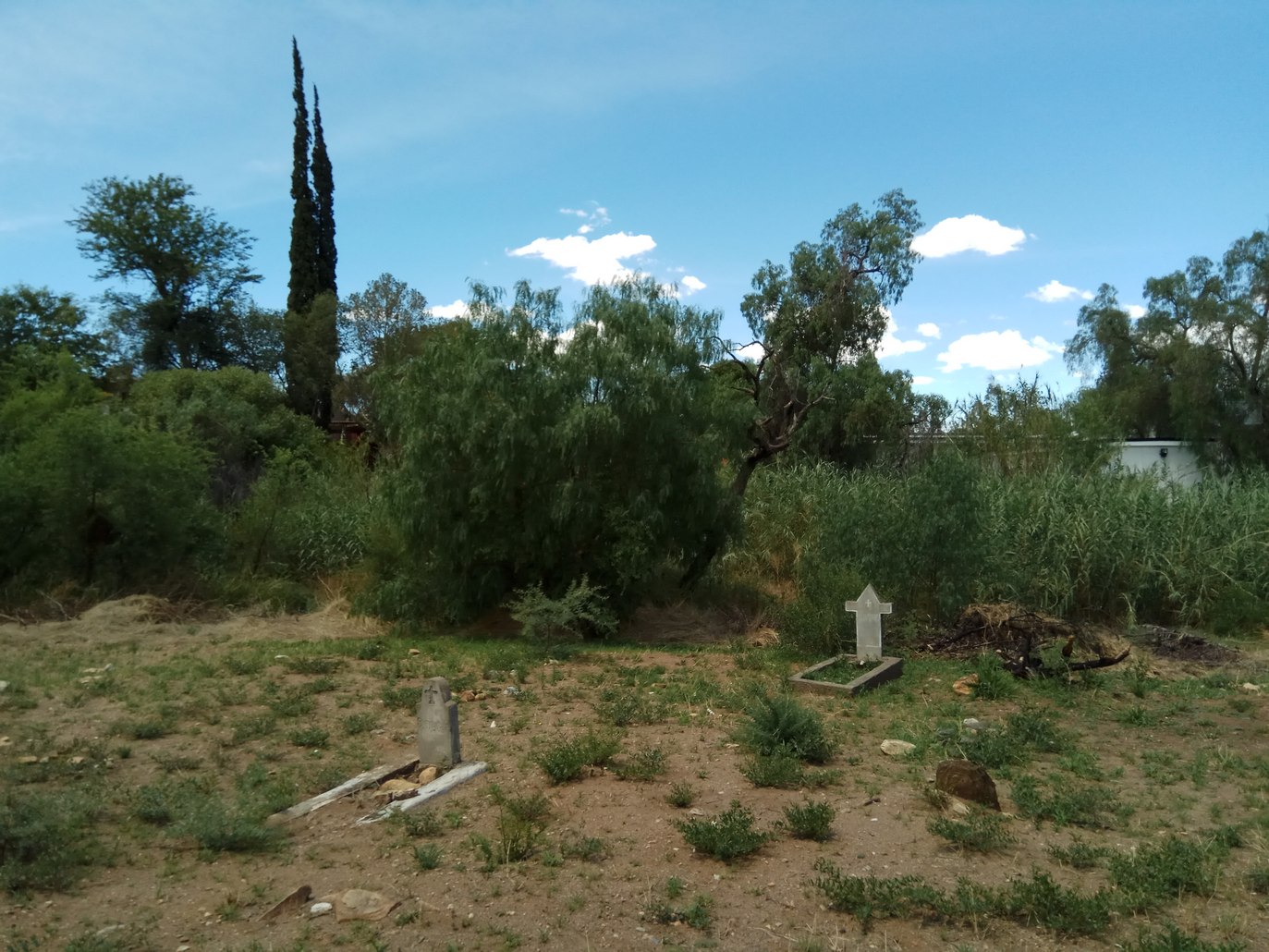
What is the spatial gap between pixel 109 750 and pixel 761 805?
15.2 ft

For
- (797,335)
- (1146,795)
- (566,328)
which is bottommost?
(1146,795)

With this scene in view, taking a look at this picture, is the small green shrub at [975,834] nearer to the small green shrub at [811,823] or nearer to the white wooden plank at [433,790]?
the small green shrub at [811,823]

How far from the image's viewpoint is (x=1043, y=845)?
5.09 m

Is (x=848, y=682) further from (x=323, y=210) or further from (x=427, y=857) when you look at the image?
(x=323, y=210)

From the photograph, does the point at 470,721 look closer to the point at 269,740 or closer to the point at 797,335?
the point at 269,740

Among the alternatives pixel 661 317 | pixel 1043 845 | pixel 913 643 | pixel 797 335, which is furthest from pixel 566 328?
pixel 797 335

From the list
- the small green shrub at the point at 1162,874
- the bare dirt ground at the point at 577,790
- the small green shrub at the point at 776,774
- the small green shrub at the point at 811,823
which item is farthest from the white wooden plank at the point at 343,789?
the small green shrub at the point at 1162,874

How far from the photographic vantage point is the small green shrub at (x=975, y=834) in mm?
5004

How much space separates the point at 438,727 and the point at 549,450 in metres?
6.83

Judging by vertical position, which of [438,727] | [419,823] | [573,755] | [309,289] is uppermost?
[309,289]

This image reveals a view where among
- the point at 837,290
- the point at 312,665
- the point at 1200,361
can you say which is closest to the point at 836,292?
the point at 837,290

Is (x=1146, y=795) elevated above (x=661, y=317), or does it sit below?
below

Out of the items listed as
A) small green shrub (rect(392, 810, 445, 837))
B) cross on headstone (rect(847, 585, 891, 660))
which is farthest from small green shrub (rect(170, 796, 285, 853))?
cross on headstone (rect(847, 585, 891, 660))

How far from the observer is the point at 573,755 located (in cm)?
618
